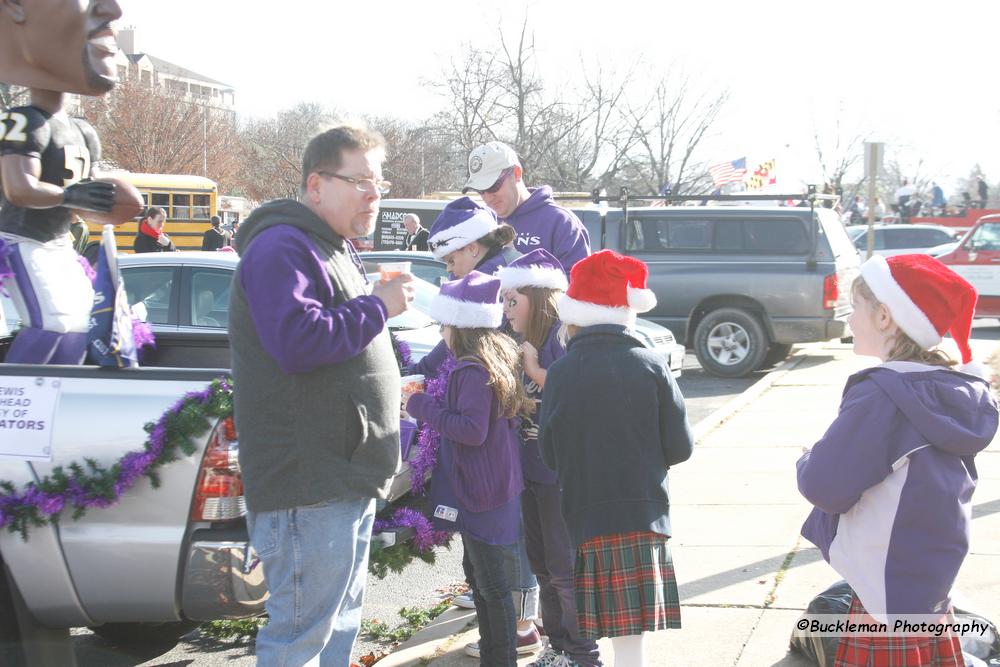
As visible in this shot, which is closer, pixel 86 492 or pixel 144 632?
pixel 86 492

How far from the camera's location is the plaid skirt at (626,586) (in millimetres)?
3348

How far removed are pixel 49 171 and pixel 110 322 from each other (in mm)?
1303

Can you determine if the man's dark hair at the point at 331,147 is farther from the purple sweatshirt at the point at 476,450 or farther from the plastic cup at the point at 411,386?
the plastic cup at the point at 411,386

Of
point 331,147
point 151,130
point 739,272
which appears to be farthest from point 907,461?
point 151,130

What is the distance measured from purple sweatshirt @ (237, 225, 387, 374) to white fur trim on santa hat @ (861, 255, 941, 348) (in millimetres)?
1403

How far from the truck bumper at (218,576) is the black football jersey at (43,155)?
1836 millimetres

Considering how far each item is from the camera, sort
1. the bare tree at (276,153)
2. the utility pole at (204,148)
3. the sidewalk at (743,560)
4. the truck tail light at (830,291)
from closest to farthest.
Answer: the sidewalk at (743,560) < the truck tail light at (830,291) < the bare tree at (276,153) < the utility pole at (204,148)

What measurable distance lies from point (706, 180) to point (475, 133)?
438 inches

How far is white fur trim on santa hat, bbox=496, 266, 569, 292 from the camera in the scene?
4.09 m

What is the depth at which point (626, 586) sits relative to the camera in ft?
11.0

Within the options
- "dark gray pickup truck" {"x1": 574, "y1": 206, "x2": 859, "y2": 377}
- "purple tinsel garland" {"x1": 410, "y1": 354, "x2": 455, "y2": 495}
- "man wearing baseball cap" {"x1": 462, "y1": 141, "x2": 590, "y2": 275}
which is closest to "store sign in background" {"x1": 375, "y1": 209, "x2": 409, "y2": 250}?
"dark gray pickup truck" {"x1": 574, "y1": 206, "x2": 859, "y2": 377}

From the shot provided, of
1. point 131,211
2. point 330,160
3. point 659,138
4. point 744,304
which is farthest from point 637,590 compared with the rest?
point 659,138

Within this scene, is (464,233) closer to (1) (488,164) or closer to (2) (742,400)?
(1) (488,164)

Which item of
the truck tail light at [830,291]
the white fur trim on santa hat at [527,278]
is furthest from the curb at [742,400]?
the white fur trim on santa hat at [527,278]
